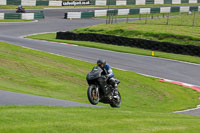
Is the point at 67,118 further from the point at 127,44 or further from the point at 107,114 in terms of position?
the point at 127,44

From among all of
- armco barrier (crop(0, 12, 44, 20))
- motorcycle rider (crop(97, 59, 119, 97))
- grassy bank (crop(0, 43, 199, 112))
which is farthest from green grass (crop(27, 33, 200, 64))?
motorcycle rider (crop(97, 59, 119, 97))

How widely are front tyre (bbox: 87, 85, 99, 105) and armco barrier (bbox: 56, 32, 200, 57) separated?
18.2 metres

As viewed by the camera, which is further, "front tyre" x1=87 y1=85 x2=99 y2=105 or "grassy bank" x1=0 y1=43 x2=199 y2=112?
"grassy bank" x1=0 y1=43 x2=199 y2=112

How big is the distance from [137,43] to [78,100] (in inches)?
753

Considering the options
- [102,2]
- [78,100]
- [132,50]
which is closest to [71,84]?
[78,100]

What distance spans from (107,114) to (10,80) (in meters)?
7.98

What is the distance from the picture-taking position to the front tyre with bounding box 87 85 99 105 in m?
12.2

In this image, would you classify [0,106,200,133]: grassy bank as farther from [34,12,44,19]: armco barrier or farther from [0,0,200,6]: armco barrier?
[0,0,200,6]: armco barrier

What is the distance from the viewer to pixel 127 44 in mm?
34250

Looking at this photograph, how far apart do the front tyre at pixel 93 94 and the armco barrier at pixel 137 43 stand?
718 inches

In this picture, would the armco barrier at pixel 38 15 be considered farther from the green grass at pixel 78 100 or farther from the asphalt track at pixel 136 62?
the green grass at pixel 78 100

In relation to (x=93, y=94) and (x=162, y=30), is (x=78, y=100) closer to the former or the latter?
(x=93, y=94)

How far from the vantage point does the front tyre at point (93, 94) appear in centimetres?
1219

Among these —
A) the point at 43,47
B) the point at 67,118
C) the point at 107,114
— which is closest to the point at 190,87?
the point at 107,114
